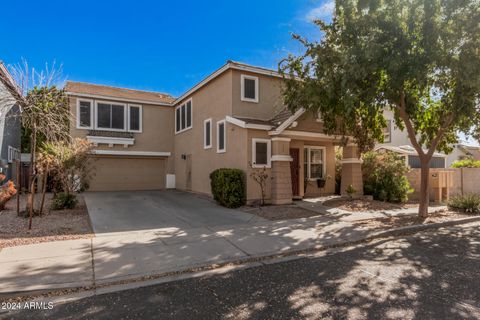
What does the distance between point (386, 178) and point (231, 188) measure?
6.99 meters

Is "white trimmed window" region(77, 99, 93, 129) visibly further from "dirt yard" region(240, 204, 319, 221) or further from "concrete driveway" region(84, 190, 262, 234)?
"dirt yard" region(240, 204, 319, 221)

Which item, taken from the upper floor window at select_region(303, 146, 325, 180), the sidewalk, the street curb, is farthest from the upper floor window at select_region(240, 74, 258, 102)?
the street curb

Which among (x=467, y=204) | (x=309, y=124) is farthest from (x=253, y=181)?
(x=467, y=204)

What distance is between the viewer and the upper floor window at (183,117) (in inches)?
663

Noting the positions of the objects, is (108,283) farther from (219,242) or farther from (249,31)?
(249,31)

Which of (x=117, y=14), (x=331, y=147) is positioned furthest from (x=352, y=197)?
(x=117, y=14)

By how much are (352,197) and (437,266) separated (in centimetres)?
751

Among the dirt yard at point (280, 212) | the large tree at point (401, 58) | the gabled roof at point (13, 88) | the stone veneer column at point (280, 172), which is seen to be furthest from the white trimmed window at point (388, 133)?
the gabled roof at point (13, 88)

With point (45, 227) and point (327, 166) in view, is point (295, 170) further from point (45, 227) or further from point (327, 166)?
point (45, 227)

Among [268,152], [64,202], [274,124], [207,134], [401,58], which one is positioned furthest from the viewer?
[207,134]

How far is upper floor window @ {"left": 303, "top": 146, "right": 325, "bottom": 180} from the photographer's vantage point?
14.0 m

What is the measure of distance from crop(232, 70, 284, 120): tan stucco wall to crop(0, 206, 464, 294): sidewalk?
610cm

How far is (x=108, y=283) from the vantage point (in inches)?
167

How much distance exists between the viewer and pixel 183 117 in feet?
58.0
